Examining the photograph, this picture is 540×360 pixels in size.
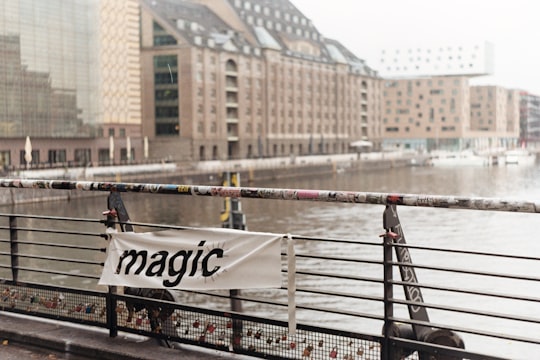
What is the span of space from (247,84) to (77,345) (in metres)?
95.6

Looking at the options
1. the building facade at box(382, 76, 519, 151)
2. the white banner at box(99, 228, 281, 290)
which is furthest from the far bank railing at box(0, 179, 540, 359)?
the building facade at box(382, 76, 519, 151)

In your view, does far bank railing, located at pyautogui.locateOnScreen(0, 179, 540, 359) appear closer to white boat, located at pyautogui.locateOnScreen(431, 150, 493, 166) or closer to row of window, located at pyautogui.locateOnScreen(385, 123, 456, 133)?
white boat, located at pyautogui.locateOnScreen(431, 150, 493, 166)

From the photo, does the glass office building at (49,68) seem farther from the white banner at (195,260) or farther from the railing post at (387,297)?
the railing post at (387,297)

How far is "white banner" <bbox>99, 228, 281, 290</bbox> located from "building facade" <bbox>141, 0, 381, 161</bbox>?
272ft

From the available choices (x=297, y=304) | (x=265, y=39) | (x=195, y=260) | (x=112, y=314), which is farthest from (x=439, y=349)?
(x=265, y=39)

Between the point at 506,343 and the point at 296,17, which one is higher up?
the point at 296,17

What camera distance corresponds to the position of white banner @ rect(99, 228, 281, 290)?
569 cm

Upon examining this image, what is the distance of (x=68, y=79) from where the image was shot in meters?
73.1

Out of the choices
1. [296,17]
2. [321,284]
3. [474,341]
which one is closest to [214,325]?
[474,341]

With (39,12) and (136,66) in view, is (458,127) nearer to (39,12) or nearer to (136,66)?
(136,66)

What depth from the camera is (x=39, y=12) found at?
69.4 m

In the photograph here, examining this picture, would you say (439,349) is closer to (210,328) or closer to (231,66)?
(210,328)

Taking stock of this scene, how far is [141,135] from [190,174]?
608 inches

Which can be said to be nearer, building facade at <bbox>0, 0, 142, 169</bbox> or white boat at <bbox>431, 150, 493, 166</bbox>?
building facade at <bbox>0, 0, 142, 169</bbox>
